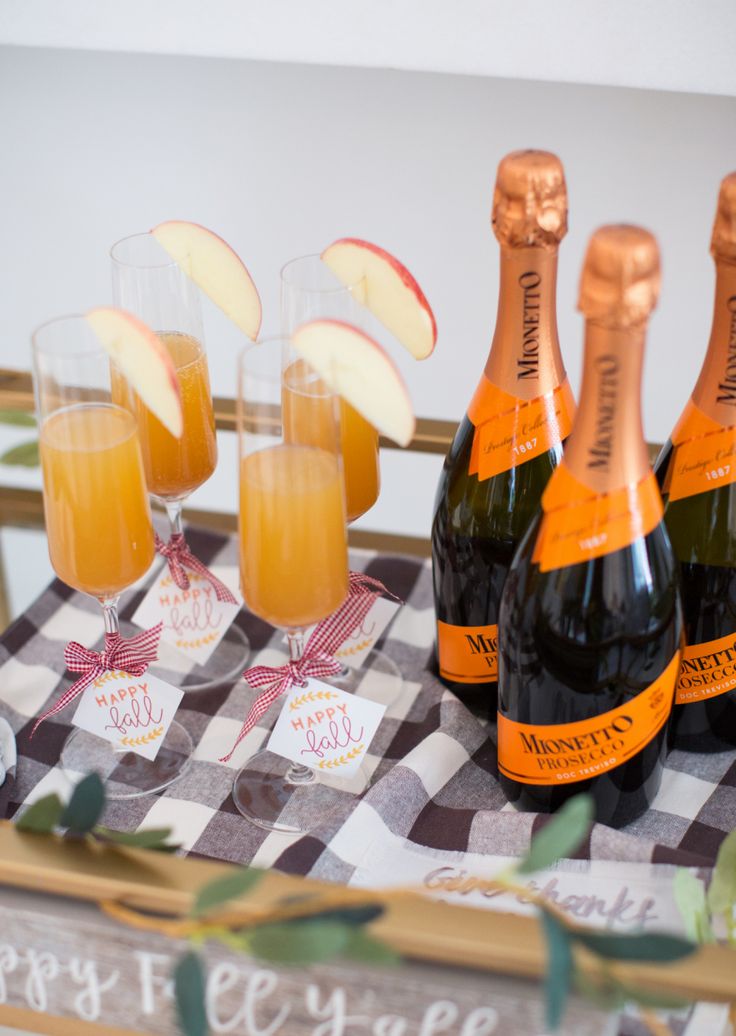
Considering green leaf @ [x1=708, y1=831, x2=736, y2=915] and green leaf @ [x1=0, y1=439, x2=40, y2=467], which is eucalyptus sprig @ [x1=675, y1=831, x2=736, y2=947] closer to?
green leaf @ [x1=708, y1=831, x2=736, y2=915]

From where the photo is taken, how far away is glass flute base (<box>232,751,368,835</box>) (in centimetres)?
71

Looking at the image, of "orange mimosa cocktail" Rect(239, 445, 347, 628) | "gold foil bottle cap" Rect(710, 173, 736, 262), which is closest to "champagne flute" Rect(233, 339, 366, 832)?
"orange mimosa cocktail" Rect(239, 445, 347, 628)

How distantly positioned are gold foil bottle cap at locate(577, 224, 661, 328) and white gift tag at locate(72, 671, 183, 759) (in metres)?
0.37

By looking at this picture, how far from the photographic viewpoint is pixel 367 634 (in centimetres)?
83

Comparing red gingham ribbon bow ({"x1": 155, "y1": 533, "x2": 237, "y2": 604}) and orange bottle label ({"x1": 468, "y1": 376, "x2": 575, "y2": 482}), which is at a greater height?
orange bottle label ({"x1": 468, "y1": 376, "x2": 575, "y2": 482})

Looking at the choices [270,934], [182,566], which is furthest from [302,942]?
[182,566]

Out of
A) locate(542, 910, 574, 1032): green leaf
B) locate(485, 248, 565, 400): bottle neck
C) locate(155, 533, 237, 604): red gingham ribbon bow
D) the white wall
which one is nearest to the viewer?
locate(542, 910, 574, 1032): green leaf

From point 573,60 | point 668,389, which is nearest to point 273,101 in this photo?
point 573,60

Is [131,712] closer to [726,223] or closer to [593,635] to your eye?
[593,635]

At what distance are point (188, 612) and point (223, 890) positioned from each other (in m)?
0.41

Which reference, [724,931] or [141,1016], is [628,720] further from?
[141,1016]

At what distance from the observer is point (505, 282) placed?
65cm

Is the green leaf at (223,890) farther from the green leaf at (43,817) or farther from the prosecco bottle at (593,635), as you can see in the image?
the prosecco bottle at (593,635)

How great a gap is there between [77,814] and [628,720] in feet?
1.00
